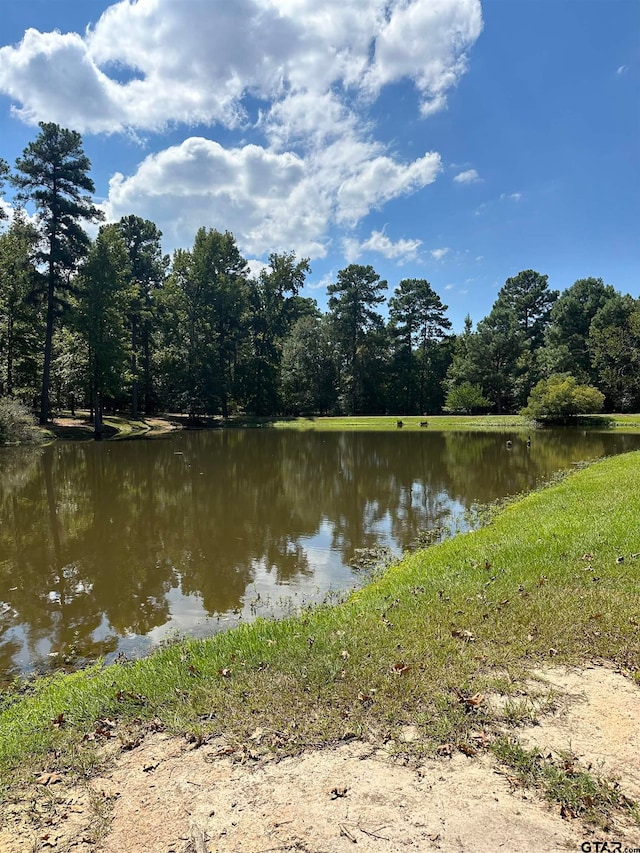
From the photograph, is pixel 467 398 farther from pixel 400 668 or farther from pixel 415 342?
pixel 400 668

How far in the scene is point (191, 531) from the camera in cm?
1186

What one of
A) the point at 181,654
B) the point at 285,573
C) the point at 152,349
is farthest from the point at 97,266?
the point at 181,654

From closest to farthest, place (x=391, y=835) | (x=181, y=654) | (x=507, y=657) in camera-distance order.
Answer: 1. (x=391, y=835)
2. (x=507, y=657)
3. (x=181, y=654)

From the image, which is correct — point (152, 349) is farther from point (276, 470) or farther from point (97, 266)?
point (276, 470)

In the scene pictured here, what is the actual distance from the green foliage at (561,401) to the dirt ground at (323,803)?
154 feet

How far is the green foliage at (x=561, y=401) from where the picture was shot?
45812 mm

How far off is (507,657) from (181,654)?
3.33m

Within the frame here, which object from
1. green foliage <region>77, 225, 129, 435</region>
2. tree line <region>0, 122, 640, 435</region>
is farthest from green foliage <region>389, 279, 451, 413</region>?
green foliage <region>77, 225, 129, 435</region>

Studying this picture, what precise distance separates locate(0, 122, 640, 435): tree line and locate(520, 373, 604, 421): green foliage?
37.2 ft

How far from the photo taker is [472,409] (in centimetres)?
6319

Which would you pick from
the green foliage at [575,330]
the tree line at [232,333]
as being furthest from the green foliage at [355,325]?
the green foliage at [575,330]

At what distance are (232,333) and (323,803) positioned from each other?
59.2 meters

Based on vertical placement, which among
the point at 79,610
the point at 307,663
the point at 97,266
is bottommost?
the point at 79,610

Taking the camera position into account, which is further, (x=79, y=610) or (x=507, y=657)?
(x=79, y=610)
